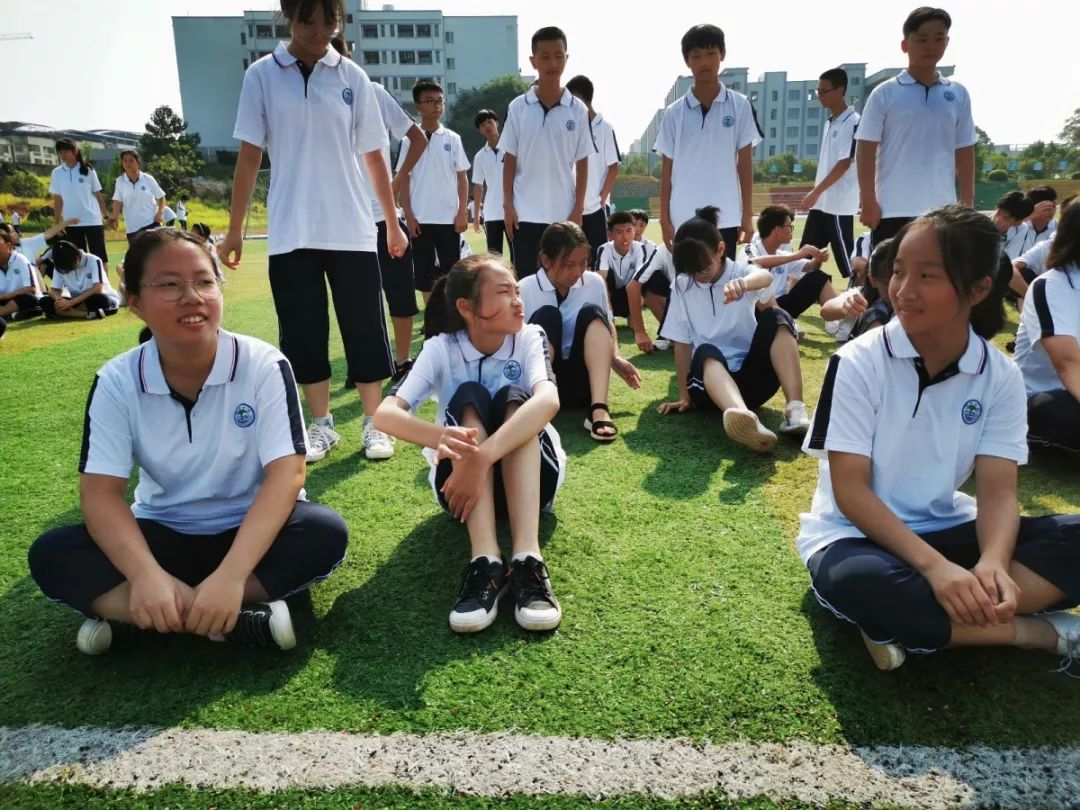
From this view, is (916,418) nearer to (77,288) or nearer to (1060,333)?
(1060,333)

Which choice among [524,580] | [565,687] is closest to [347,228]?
[524,580]

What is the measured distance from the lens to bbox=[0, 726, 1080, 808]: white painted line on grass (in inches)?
61.4

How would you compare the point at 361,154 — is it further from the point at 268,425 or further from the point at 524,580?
the point at 524,580

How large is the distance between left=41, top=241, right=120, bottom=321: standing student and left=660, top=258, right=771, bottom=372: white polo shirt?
7799 mm

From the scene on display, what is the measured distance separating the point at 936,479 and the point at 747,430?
1.40 m

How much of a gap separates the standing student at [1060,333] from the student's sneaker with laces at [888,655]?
1.99 meters

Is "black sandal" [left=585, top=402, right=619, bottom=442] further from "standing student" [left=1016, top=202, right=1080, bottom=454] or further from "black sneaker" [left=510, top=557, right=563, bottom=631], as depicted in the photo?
"standing student" [left=1016, top=202, right=1080, bottom=454]

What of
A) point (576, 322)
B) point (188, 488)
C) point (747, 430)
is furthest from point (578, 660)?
point (576, 322)

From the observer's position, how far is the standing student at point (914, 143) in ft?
14.7

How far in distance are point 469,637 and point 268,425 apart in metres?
0.87

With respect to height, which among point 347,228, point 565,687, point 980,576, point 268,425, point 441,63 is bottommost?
point 565,687

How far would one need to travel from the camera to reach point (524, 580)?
88.6 inches

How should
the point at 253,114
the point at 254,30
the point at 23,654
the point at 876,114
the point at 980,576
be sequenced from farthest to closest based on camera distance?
the point at 254,30
the point at 876,114
the point at 253,114
the point at 23,654
the point at 980,576

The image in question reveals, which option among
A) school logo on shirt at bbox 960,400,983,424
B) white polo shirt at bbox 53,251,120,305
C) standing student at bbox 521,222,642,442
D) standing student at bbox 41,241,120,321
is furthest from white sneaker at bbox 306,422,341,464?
white polo shirt at bbox 53,251,120,305
